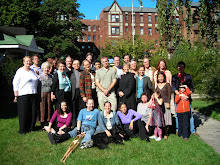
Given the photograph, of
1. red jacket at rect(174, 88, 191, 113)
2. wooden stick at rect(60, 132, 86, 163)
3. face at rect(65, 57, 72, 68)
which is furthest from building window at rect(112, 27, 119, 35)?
wooden stick at rect(60, 132, 86, 163)

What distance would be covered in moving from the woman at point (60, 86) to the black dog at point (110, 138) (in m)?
1.76

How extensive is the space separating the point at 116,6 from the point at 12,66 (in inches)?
1928

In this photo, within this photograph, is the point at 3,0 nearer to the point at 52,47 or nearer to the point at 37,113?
the point at 52,47

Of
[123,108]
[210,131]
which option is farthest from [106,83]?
[210,131]

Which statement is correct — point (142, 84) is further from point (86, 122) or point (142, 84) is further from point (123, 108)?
point (86, 122)

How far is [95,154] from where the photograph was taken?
499 centimetres

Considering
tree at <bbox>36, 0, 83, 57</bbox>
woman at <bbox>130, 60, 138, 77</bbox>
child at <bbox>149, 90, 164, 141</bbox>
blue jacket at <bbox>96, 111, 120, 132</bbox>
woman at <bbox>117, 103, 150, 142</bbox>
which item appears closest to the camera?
blue jacket at <bbox>96, 111, 120, 132</bbox>

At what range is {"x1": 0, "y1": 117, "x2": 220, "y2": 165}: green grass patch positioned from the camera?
4602mm

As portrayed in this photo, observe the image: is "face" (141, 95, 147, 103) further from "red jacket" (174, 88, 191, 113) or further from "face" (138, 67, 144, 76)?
"red jacket" (174, 88, 191, 113)

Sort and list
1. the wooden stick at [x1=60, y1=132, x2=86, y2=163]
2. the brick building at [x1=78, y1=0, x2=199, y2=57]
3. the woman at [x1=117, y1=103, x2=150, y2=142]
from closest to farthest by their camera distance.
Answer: the wooden stick at [x1=60, y1=132, x2=86, y2=163] → the woman at [x1=117, y1=103, x2=150, y2=142] → the brick building at [x1=78, y1=0, x2=199, y2=57]

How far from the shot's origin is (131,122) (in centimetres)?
609

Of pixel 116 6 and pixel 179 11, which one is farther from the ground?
pixel 116 6

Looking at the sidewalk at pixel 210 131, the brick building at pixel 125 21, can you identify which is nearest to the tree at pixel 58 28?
the brick building at pixel 125 21

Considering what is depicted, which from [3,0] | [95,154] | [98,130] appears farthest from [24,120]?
[3,0]
